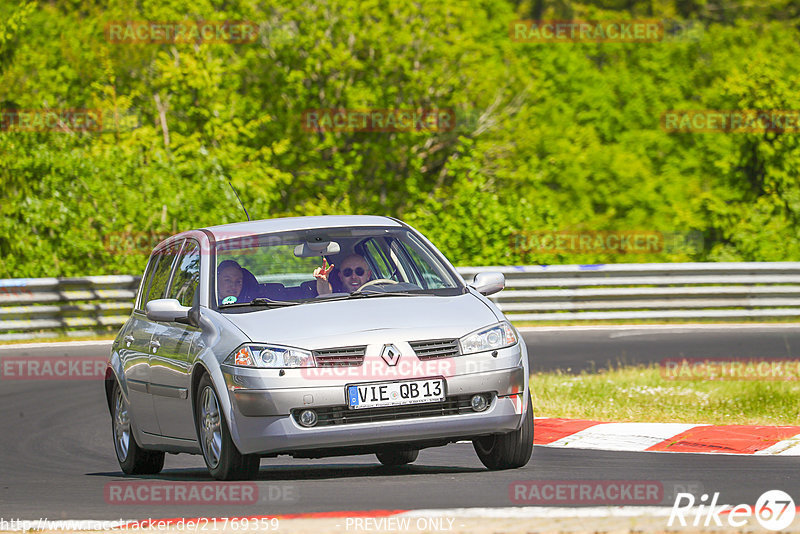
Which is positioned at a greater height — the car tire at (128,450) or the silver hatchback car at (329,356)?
the silver hatchback car at (329,356)

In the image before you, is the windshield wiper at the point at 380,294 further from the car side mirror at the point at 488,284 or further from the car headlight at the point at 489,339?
the car headlight at the point at 489,339

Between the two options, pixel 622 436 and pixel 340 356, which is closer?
pixel 340 356

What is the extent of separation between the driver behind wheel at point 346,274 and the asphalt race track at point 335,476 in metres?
1.13

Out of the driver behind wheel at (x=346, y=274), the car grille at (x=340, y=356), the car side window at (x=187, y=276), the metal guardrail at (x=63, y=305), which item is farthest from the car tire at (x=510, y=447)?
the metal guardrail at (x=63, y=305)

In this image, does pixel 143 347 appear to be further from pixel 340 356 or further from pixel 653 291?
pixel 653 291

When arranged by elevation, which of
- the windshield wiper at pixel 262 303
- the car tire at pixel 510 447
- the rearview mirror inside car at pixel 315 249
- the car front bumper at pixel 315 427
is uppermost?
the rearview mirror inside car at pixel 315 249

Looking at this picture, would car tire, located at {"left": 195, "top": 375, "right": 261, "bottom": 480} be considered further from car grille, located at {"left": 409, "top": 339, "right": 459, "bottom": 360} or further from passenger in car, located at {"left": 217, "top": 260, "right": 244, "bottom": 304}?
car grille, located at {"left": 409, "top": 339, "right": 459, "bottom": 360}

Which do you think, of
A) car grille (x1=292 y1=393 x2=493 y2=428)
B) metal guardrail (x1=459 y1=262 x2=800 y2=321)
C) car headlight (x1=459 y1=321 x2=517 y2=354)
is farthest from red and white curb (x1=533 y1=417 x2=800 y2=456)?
metal guardrail (x1=459 y1=262 x2=800 y2=321)

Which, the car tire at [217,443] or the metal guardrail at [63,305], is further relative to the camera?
the metal guardrail at [63,305]

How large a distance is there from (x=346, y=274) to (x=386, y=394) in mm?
1470

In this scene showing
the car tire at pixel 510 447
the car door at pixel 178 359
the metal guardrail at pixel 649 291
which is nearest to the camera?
the car tire at pixel 510 447

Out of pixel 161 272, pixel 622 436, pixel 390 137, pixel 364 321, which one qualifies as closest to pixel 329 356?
pixel 364 321

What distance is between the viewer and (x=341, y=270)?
347 inches

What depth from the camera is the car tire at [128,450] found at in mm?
9422
